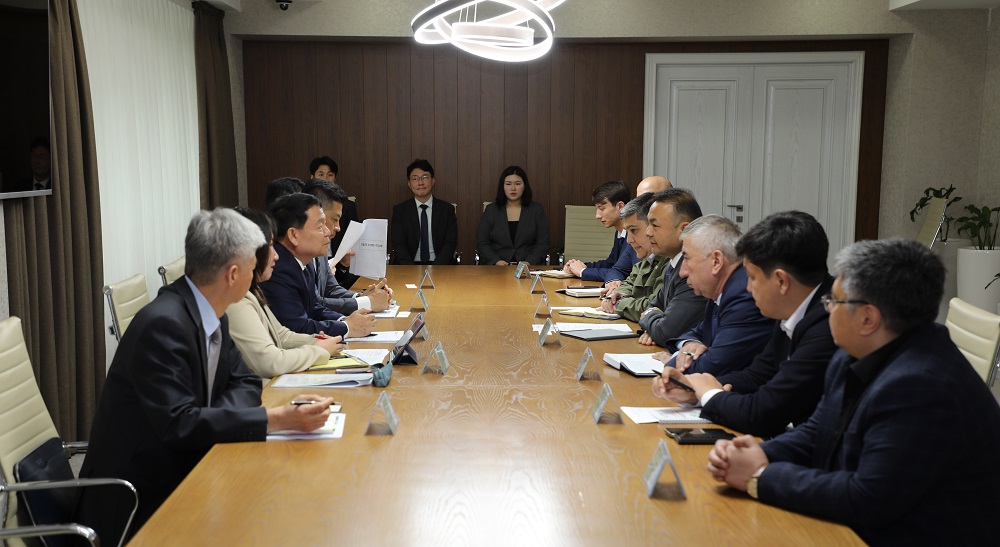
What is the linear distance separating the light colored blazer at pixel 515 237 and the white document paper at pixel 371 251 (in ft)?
9.20

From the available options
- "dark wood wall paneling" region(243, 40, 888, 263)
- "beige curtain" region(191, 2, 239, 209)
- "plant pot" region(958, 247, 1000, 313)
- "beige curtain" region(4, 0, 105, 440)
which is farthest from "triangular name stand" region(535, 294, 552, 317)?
"plant pot" region(958, 247, 1000, 313)

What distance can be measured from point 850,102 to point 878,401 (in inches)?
282

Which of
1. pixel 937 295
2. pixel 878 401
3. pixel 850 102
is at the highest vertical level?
pixel 850 102

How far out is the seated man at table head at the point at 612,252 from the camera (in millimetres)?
5891

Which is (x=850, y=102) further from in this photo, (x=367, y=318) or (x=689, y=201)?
(x=367, y=318)

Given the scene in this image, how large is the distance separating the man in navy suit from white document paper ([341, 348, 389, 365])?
178 centimetres

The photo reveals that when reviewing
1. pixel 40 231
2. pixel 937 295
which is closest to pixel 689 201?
pixel 937 295

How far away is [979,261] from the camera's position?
7309 mm

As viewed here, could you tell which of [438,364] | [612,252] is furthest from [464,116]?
[438,364]

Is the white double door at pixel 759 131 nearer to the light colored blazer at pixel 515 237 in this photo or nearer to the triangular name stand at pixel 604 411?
the light colored blazer at pixel 515 237

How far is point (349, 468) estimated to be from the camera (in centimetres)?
224

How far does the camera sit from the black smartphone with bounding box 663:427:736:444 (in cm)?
244

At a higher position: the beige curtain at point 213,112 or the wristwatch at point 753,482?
the beige curtain at point 213,112

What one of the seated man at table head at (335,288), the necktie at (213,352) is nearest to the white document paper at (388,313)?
the seated man at table head at (335,288)
